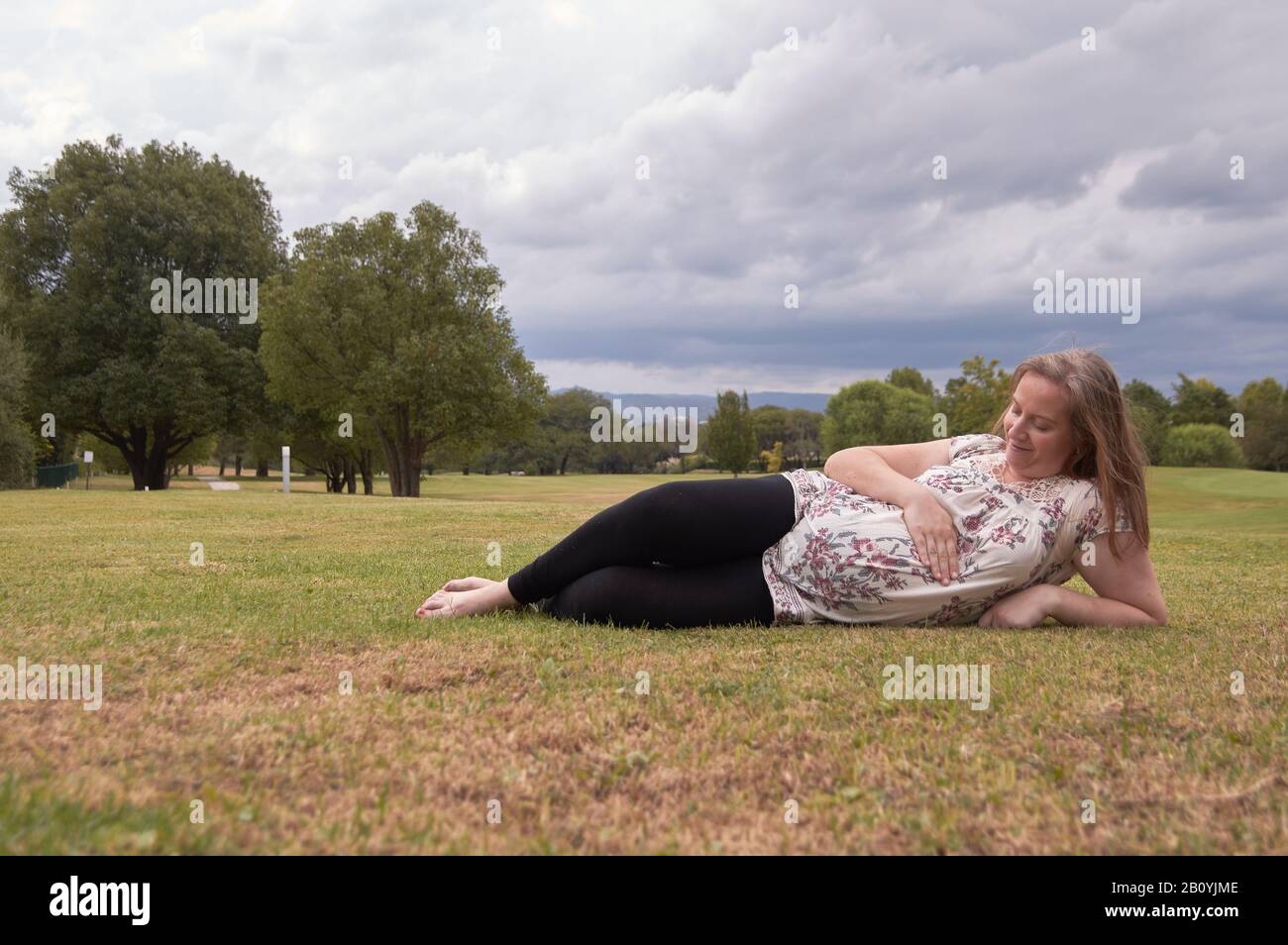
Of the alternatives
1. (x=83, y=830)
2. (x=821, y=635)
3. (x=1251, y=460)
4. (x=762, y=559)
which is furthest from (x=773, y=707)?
(x=1251, y=460)

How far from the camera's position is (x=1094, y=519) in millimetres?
3949

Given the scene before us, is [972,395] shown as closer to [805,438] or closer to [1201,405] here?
[1201,405]

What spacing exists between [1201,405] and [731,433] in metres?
43.6

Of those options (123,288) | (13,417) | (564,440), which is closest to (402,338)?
(123,288)

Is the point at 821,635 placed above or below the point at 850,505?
below

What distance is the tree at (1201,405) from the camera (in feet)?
246

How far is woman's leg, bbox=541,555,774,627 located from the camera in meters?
4.20

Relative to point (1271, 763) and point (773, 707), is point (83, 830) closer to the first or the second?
point (773, 707)

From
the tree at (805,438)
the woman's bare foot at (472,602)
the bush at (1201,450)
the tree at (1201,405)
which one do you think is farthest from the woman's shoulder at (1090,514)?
the tree at (1201,405)

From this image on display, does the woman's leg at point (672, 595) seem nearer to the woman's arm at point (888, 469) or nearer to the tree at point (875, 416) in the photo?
the woman's arm at point (888, 469)

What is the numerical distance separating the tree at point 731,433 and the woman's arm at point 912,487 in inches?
2670

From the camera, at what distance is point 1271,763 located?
7.72 feet
